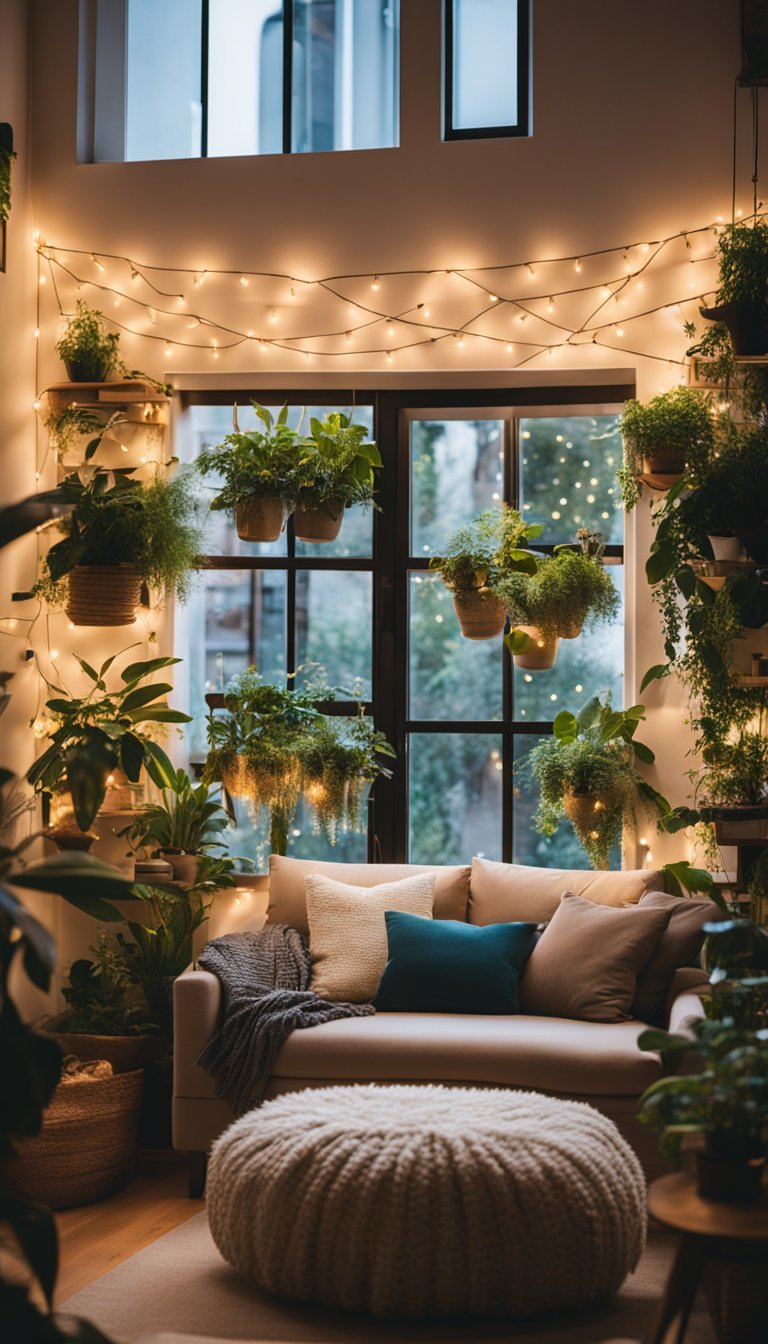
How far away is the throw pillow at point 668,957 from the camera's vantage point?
3.98 metres

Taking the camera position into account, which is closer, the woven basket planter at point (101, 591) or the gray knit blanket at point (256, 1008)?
the gray knit blanket at point (256, 1008)

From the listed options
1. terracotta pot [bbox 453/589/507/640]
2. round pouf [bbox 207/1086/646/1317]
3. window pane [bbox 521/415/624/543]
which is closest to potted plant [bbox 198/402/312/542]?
terracotta pot [bbox 453/589/507/640]

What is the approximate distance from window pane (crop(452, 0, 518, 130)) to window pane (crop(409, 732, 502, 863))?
2.31 metres

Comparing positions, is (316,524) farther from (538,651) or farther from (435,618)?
(538,651)

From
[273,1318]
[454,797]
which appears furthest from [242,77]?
[273,1318]

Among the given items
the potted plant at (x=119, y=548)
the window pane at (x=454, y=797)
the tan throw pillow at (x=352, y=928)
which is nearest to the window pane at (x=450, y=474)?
the window pane at (x=454, y=797)

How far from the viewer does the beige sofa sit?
3.58m

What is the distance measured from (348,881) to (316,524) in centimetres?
127

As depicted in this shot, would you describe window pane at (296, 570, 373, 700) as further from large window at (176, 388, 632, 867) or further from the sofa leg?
the sofa leg

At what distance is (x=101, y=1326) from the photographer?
2.94 metres

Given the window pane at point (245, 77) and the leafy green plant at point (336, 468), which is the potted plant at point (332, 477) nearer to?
the leafy green plant at point (336, 468)

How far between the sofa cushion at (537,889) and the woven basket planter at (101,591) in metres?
1.55

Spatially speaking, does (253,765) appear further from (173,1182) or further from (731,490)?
(731,490)

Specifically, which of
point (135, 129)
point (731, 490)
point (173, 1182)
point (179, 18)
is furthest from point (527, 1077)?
point (179, 18)
